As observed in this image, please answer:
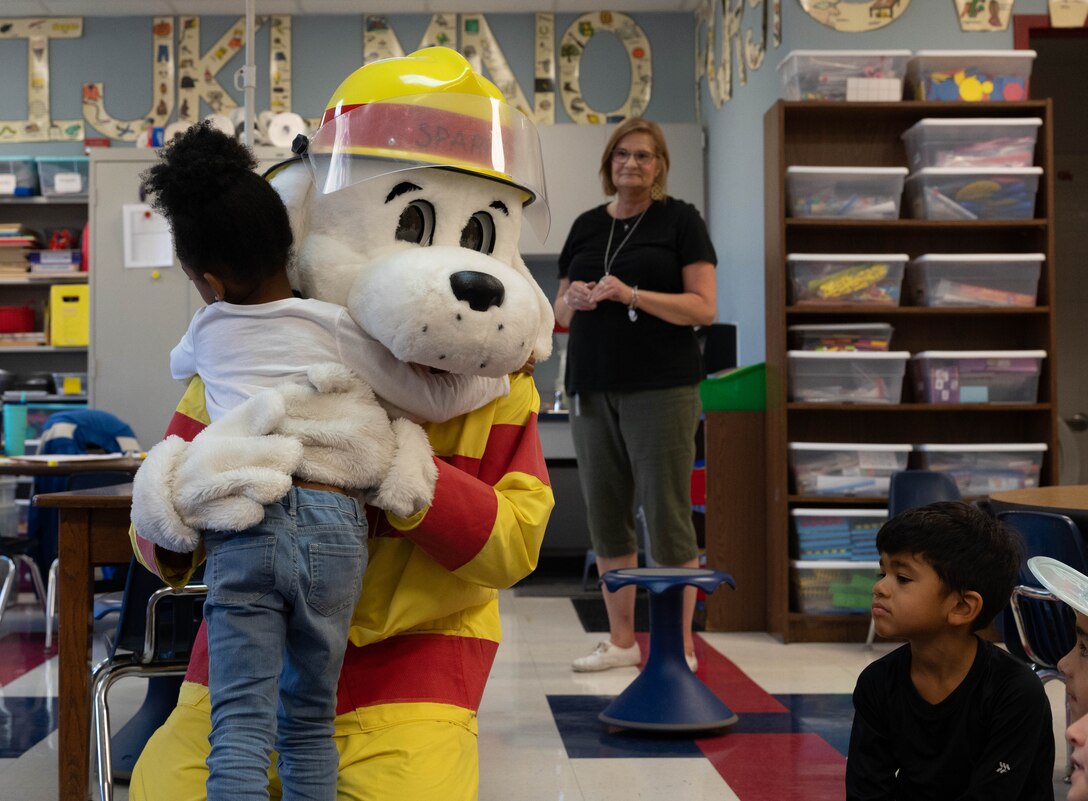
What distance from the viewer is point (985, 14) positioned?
4359 millimetres

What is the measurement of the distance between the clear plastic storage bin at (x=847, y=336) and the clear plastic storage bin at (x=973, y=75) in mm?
820

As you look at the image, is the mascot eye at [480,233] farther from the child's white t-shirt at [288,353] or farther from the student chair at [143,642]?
the student chair at [143,642]

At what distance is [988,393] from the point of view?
4094 mm

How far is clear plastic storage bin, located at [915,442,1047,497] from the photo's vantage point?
4.06 metres

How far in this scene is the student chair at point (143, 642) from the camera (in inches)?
69.1

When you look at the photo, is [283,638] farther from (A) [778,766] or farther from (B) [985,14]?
(B) [985,14]

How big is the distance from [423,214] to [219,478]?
39 cm

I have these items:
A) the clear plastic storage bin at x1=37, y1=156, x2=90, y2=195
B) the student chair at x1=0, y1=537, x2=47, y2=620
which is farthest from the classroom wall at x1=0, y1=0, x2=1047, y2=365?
the student chair at x1=0, y1=537, x2=47, y2=620

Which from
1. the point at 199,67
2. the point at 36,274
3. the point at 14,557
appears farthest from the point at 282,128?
the point at 14,557

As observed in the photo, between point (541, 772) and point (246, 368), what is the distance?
1460 mm

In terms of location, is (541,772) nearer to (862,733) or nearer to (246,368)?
(862,733)

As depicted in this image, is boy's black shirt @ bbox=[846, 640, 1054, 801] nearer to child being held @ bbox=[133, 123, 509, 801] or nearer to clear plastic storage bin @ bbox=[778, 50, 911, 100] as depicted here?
child being held @ bbox=[133, 123, 509, 801]

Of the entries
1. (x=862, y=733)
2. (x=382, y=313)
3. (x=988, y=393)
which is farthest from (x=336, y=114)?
(x=988, y=393)

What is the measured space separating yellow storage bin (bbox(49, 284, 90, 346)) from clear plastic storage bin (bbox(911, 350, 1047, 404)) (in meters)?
4.10
